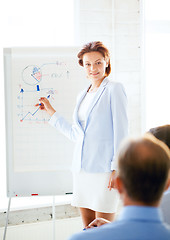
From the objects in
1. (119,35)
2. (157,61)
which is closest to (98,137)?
(119,35)

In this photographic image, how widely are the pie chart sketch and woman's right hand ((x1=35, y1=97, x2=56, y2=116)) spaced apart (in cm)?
13

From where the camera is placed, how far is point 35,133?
221 cm

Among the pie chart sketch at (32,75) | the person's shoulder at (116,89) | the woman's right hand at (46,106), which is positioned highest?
the pie chart sketch at (32,75)

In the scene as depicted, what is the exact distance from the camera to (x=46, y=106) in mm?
2195

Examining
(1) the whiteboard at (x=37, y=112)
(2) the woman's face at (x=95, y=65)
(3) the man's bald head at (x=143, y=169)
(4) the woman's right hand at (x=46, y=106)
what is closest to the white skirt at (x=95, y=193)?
(1) the whiteboard at (x=37, y=112)

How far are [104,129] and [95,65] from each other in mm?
431

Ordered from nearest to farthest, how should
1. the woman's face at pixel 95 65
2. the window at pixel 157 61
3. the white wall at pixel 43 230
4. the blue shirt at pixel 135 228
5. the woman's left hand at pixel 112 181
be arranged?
the blue shirt at pixel 135 228 → the woman's left hand at pixel 112 181 → the woman's face at pixel 95 65 → the white wall at pixel 43 230 → the window at pixel 157 61

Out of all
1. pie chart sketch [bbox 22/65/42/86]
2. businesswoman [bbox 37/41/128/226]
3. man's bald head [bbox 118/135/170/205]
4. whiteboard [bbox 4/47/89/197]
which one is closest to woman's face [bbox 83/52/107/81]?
businesswoman [bbox 37/41/128/226]

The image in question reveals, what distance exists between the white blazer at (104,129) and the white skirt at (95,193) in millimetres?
47

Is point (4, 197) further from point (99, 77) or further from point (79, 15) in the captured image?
point (79, 15)

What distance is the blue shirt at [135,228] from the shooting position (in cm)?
73

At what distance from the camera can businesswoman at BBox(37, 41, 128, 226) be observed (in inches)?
77.1

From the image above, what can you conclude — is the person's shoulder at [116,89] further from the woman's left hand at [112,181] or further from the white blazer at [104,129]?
the woman's left hand at [112,181]

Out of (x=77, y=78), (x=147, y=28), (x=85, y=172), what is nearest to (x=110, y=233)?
(x=85, y=172)
